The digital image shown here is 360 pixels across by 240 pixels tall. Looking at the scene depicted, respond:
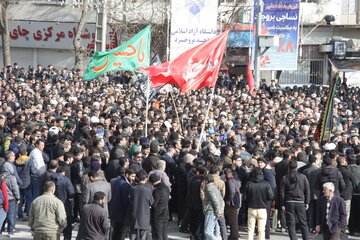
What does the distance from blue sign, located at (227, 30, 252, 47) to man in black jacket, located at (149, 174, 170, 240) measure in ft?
95.6

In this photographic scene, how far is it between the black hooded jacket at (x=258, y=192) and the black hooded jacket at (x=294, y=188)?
0.27m

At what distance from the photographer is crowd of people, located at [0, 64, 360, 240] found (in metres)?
14.4

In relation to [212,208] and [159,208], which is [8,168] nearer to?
[159,208]

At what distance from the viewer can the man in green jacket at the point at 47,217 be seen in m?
13.3

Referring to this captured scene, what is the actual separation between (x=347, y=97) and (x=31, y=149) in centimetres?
1575

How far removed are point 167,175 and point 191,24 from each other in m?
11.7

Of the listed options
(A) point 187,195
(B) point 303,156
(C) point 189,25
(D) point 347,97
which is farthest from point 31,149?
(D) point 347,97

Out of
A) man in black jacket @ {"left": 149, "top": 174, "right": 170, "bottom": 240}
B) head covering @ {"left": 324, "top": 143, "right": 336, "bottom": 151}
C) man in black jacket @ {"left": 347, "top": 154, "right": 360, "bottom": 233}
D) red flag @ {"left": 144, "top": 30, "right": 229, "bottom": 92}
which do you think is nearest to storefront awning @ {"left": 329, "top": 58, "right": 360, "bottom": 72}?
red flag @ {"left": 144, "top": 30, "right": 229, "bottom": 92}

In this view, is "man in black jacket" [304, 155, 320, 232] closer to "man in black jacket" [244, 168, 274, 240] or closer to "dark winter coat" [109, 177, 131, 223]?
"man in black jacket" [244, 168, 274, 240]

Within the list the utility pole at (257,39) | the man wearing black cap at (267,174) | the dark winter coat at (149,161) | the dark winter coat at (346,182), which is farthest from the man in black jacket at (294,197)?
the utility pole at (257,39)

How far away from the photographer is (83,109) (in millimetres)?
23938

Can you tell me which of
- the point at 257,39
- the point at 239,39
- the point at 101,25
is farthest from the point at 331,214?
the point at 239,39

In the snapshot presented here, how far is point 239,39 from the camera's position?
43969 millimetres

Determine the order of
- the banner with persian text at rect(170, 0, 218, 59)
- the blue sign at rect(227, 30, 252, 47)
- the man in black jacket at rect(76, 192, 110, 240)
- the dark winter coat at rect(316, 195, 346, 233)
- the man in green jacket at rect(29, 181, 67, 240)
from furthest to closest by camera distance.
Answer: the blue sign at rect(227, 30, 252, 47)
the banner with persian text at rect(170, 0, 218, 59)
the dark winter coat at rect(316, 195, 346, 233)
the man in green jacket at rect(29, 181, 67, 240)
the man in black jacket at rect(76, 192, 110, 240)
